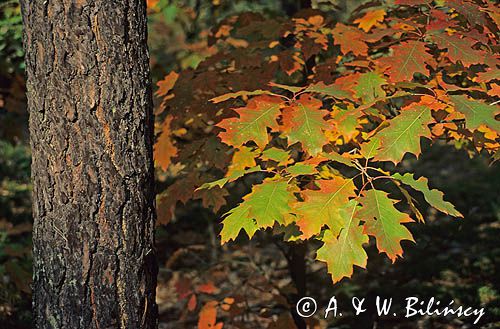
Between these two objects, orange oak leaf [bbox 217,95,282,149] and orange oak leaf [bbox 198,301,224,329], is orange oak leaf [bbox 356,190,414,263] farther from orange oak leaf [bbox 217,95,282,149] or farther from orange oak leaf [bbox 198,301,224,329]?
orange oak leaf [bbox 198,301,224,329]

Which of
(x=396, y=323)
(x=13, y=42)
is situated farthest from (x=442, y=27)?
(x=13, y=42)

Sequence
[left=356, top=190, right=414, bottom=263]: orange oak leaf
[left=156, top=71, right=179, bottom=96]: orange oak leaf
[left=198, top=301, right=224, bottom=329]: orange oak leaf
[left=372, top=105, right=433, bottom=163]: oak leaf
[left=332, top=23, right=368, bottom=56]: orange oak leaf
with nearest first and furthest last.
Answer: [left=356, top=190, right=414, bottom=263]: orange oak leaf
[left=372, top=105, right=433, bottom=163]: oak leaf
[left=332, top=23, right=368, bottom=56]: orange oak leaf
[left=156, top=71, right=179, bottom=96]: orange oak leaf
[left=198, top=301, right=224, bottom=329]: orange oak leaf

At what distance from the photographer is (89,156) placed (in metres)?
2.27

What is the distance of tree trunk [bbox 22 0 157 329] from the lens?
2.24 metres

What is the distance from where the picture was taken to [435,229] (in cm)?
630

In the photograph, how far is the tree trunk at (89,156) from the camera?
2.24 m

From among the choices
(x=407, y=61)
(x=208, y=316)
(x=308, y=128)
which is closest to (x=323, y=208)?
(x=308, y=128)

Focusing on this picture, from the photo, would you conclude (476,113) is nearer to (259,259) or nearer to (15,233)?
(15,233)

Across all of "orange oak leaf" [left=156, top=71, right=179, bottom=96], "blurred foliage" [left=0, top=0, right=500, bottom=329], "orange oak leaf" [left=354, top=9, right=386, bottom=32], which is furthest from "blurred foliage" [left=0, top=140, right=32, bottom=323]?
"orange oak leaf" [left=354, top=9, right=386, bottom=32]

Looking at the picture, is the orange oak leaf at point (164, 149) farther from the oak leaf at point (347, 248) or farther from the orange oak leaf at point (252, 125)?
the oak leaf at point (347, 248)

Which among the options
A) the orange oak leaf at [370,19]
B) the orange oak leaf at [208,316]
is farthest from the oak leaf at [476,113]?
the orange oak leaf at [208,316]

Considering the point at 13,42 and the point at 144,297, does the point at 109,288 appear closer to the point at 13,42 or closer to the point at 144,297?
the point at 144,297

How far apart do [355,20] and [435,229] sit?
3571mm

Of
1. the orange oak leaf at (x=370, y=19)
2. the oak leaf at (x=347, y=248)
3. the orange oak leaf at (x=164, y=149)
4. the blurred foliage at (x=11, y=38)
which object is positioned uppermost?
the blurred foliage at (x=11, y=38)
